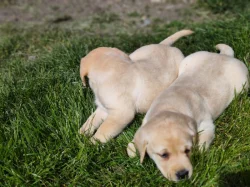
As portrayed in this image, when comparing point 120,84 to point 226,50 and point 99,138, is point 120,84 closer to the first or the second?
point 99,138

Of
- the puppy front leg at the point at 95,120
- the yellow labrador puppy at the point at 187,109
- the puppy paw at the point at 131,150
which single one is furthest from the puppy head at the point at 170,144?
the puppy front leg at the point at 95,120

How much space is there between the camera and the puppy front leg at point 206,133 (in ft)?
12.3

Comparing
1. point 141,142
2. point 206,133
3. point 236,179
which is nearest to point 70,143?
point 141,142

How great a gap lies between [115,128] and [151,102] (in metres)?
0.43

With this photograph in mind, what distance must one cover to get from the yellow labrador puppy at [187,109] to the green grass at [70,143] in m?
0.12

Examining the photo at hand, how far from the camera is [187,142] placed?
11.2ft

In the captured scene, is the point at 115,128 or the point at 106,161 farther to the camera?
the point at 115,128

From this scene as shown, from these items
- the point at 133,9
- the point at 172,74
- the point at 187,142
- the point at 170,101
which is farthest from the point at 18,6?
the point at 187,142

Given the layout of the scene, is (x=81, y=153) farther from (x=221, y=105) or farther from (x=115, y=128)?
(x=221, y=105)

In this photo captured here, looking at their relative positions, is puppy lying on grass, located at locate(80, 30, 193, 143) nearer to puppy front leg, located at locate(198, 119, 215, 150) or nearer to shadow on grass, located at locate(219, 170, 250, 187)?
puppy front leg, located at locate(198, 119, 215, 150)

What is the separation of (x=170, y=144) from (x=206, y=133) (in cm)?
57

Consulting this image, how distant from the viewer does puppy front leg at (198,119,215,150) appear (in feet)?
12.3

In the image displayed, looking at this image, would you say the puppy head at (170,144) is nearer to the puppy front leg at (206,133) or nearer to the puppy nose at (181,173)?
the puppy nose at (181,173)

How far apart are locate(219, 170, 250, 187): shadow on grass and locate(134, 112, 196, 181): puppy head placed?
278 mm
